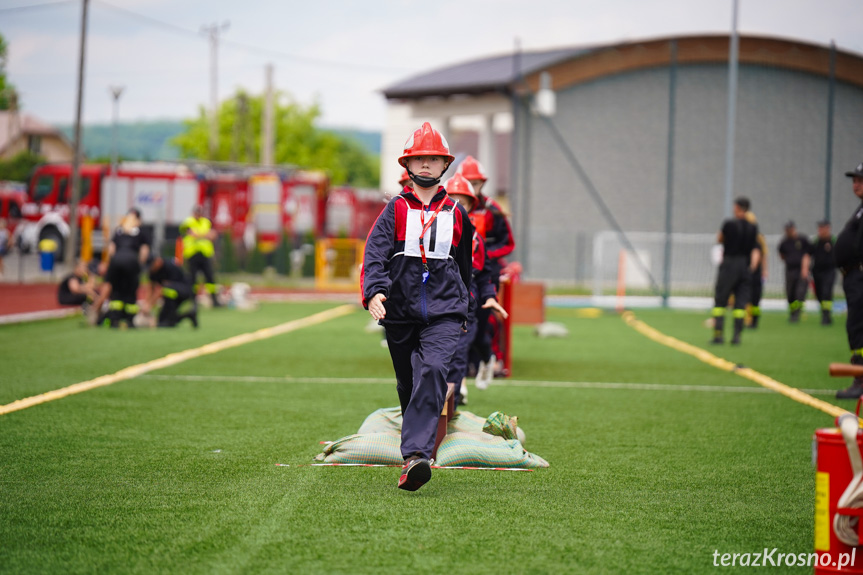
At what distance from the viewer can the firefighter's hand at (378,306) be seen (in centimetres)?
530

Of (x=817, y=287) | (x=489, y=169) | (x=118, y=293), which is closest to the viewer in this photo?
(x=118, y=293)

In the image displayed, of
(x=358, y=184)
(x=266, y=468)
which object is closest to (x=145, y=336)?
(x=266, y=468)

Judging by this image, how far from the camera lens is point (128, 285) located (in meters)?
16.7

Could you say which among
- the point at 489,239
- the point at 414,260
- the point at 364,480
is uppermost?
the point at 489,239

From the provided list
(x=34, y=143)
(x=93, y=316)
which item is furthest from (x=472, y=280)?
(x=34, y=143)

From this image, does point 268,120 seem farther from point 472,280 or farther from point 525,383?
point 472,280

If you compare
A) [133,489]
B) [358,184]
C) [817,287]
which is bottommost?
[133,489]

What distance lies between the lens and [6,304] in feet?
70.0

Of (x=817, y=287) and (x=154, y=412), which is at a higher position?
(x=817, y=287)

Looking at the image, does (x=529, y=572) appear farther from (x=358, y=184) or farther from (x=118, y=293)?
(x=358, y=184)

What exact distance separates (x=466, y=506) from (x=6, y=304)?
62.1 feet

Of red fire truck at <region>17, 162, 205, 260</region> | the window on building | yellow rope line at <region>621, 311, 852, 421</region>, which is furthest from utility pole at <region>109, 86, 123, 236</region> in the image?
the window on building

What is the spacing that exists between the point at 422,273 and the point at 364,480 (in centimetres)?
125

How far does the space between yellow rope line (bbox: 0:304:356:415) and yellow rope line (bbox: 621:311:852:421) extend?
6.46m
